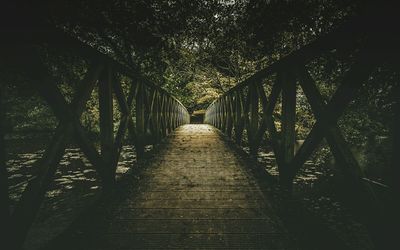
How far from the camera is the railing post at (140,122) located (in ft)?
15.1

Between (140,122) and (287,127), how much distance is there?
2.55 meters

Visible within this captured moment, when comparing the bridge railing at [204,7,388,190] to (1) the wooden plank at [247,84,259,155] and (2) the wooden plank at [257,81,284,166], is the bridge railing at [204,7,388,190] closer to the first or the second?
(2) the wooden plank at [257,81,284,166]

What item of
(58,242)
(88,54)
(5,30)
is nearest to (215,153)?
(88,54)

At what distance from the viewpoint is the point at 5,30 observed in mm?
1651

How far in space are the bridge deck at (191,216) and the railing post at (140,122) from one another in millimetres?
1021

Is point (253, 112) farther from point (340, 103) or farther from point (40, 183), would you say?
point (40, 183)

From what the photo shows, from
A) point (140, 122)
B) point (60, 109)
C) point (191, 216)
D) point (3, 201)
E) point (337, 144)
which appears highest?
point (60, 109)

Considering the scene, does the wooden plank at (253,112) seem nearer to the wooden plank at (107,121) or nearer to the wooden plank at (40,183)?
the wooden plank at (107,121)

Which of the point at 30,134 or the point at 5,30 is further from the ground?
the point at 5,30

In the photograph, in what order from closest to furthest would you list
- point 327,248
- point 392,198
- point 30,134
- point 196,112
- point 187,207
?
point 392,198 < point 327,248 < point 187,207 < point 30,134 < point 196,112

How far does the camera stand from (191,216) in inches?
95.0

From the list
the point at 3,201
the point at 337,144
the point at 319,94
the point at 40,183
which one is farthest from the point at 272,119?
the point at 3,201

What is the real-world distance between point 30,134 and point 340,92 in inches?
859

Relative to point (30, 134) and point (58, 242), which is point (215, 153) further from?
point (30, 134)
